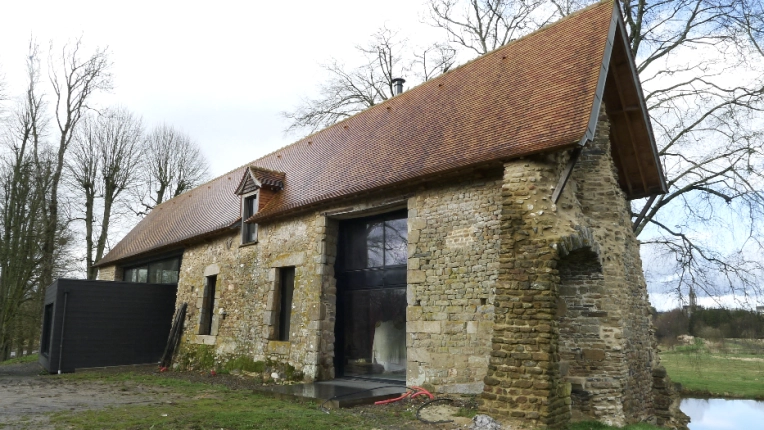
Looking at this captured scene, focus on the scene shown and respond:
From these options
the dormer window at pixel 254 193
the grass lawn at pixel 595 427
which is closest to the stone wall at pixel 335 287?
the dormer window at pixel 254 193

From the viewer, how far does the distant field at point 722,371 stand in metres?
19.8

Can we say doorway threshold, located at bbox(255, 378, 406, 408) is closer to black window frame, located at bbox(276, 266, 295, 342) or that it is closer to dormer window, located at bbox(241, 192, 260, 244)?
black window frame, located at bbox(276, 266, 295, 342)

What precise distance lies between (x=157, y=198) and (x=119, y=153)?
13.2 ft

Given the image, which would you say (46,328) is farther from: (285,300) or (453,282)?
(453,282)

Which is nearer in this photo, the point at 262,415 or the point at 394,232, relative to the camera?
the point at 262,415

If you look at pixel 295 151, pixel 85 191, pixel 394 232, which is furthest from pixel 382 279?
pixel 85 191

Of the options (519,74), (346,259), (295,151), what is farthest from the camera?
(295,151)

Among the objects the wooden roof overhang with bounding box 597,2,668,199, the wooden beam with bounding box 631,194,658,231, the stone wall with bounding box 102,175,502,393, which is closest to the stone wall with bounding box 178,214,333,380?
the stone wall with bounding box 102,175,502,393

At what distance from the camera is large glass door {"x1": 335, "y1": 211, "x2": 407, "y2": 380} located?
10141mm

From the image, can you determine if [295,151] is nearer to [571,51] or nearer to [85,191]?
[571,51]

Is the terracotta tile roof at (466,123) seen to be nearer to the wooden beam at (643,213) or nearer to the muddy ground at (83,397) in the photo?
the muddy ground at (83,397)

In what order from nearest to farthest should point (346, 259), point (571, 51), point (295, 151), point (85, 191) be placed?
point (571, 51) → point (346, 259) → point (295, 151) → point (85, 191)

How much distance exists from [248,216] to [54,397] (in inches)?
234

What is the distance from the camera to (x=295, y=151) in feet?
54.0
